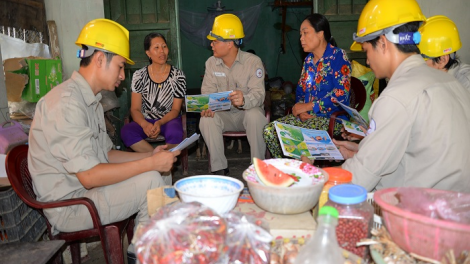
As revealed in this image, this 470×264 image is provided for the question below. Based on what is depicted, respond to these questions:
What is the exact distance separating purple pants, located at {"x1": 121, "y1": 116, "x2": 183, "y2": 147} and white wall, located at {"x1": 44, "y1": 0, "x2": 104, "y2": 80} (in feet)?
4.19

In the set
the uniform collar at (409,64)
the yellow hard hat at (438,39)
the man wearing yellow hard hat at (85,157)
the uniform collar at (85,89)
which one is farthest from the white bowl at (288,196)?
the yellow hard hat at (438,39)

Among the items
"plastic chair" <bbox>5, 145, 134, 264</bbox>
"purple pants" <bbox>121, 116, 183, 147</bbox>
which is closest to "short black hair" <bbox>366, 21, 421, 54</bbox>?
"plastic chair" <bbox>5, 145, 134, 264</bbox>

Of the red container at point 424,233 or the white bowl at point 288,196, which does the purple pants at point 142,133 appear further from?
the red container at point 424,233

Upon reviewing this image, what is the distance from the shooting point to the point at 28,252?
1810 mm

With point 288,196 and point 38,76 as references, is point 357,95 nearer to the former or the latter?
point 288,196

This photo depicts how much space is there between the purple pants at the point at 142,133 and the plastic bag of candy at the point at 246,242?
3.17m

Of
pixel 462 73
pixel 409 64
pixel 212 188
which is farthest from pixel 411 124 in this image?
pixel 462 73

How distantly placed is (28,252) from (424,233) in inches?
68.9

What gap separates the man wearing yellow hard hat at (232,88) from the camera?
13.5ft

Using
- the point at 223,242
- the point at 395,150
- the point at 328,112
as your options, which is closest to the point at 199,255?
the point at 223,242

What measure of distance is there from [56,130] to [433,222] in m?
1.81

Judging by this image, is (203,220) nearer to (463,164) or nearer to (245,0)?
(463,164)

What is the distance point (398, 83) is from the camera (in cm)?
169

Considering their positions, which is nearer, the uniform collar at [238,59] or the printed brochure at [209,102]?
the printed brochure at [209,102]
